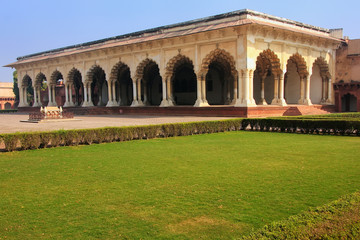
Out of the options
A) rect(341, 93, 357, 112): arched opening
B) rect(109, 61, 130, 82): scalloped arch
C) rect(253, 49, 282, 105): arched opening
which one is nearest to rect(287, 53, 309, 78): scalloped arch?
rect(253, 49, 282, 105): arched opening

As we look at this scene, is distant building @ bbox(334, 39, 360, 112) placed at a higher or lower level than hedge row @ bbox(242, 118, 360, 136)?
higher

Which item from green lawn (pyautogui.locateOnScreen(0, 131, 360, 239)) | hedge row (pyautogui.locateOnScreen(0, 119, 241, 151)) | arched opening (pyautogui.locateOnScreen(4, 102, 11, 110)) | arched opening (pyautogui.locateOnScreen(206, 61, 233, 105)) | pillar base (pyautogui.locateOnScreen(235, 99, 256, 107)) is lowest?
green lawn (pyautogui.locateOnScreen(0, 131, 360, 239))

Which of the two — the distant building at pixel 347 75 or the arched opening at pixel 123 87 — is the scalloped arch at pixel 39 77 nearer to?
the arched opening at pixel 123 87

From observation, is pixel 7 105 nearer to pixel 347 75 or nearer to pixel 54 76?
pixel 54 76

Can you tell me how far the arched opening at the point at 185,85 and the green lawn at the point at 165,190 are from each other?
1863 centimetres

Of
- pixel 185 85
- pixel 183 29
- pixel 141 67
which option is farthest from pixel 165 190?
pixel 185 85

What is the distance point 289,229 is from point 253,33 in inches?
608

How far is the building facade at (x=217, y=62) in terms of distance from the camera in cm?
1667

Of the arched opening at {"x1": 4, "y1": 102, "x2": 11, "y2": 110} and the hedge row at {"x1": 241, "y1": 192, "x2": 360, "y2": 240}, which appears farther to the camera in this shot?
the arched opening at {"x1": 4, "y1": 102, "x2": 11, "y2": 110}

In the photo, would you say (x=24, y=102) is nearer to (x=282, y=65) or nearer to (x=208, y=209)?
(x=282, y=65)

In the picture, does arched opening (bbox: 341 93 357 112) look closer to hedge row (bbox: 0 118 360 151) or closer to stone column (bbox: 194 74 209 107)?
stone column (bbox: 194 74 209 107)

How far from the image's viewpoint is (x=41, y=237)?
2865 millimetres

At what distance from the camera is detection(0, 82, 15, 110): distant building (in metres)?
50.1

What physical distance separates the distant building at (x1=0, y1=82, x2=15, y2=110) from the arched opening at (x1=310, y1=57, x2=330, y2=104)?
4719 centimetres
